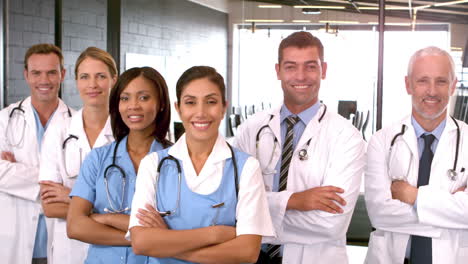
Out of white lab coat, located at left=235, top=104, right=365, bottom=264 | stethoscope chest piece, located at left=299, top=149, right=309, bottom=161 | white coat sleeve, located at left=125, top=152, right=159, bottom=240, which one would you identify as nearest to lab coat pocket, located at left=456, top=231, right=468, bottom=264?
white lab coat, located at left=235, top=104, right=365, bottom=264

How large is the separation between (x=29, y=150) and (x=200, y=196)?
1520 millimetres

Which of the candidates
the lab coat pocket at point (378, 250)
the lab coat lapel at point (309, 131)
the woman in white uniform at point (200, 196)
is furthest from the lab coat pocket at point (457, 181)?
the woman in white uniform at point (200, 196)

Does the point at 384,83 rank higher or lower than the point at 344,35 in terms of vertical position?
lower

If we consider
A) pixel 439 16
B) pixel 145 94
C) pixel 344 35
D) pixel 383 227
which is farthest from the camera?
pixel 344 35

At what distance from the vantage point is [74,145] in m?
2.62

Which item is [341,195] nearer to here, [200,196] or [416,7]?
[200,196]

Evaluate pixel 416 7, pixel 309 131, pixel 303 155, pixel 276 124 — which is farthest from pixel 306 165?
pixel 416 7

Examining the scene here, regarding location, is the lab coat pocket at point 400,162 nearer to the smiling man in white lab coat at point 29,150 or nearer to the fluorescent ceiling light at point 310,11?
the smiling man in white lab coat at point 29,150

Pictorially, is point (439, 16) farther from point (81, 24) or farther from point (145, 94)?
point (81, 24)

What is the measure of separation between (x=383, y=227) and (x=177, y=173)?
1.05 meters

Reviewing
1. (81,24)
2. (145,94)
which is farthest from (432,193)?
(81,24)

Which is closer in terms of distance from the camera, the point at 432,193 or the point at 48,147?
the point at 432,193

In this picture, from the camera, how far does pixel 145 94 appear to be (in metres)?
2.31

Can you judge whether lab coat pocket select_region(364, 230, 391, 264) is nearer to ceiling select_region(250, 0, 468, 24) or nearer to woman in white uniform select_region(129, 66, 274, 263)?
woman in white uniform select_region(129, 66, 274, 263)
